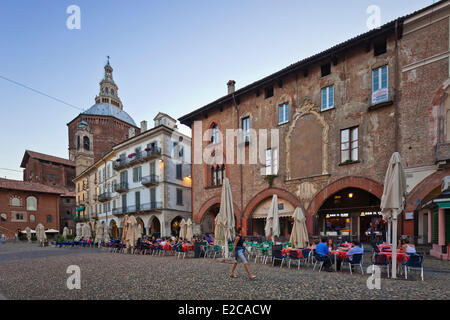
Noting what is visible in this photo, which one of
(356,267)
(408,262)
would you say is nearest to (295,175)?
(356,267)

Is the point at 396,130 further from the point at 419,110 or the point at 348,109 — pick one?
the point at 348,109

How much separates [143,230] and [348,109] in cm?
2701

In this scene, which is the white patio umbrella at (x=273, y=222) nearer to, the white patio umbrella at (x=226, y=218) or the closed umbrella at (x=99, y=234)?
the white patio umbrella at (x=226, y=218)

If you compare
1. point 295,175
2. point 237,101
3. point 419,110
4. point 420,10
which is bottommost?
point 295,175

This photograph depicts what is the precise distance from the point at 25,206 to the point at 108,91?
36837 mm

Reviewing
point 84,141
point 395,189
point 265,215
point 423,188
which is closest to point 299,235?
point 395,189

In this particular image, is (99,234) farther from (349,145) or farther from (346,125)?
(346,125)

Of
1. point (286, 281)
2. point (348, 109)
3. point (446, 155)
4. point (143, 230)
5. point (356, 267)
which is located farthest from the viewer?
point (143, 230)

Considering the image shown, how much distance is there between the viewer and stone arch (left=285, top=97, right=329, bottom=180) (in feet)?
53.8

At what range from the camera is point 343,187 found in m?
15.4

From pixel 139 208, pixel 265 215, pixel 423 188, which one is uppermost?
pixel 423 188

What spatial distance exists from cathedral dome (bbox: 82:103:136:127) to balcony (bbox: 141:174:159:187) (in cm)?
3859
